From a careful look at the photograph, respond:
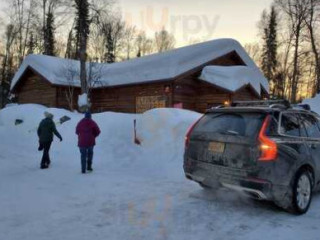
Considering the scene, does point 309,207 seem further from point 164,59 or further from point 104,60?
point 104,60

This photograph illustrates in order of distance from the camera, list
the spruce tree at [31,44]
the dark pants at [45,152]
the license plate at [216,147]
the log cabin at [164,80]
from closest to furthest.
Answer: the license plate at [216,147]
the dark pants at [45,152]
the log cabin at [164,80]
the spruce tree at [31,44]

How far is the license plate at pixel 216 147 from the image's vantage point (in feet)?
22.0

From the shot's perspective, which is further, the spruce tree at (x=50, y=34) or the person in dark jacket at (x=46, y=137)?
the spruce tree at (x=50, y=34)

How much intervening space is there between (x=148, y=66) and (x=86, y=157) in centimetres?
1345

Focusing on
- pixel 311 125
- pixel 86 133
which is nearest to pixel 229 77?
pixel 86 133

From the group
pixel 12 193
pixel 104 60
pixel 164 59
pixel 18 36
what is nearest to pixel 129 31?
pixel 104 60

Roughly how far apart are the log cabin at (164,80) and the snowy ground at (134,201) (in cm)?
860

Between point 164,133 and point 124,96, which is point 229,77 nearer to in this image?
point 124,96

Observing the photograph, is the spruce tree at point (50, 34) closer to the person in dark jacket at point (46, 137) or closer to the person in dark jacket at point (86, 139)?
the person in dark jacket at point (46, 137)

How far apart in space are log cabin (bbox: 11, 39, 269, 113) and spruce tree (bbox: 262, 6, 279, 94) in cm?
2640

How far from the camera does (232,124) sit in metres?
6.77

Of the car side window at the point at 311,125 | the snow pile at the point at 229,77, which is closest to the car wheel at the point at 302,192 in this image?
the car side window at the point at 311,125

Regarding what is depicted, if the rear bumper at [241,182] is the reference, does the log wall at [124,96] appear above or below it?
above

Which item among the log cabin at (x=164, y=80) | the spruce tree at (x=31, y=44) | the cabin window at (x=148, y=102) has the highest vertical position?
the spruce tree at (x=31, y=44)
